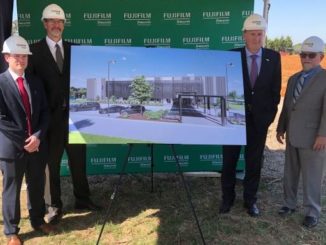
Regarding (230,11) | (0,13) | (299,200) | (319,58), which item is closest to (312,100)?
(319,58)

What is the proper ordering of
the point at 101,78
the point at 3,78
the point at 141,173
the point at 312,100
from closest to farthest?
the point at 3,78
the point at 101,78
the point at 312,100
the point at 141,173

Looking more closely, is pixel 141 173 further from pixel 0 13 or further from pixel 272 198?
pixel 0 13

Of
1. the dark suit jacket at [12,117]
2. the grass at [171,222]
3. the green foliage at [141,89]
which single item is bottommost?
the grass at [171,222]

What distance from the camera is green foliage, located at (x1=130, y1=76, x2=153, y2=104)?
3787 mm

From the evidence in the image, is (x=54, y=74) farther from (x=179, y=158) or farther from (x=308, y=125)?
(x=308, y=125)

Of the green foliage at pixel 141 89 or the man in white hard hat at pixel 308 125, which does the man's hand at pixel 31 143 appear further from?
the man in white hard hat at pixel 308 125

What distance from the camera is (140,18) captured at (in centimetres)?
538

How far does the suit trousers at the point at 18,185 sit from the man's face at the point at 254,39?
2311 mm

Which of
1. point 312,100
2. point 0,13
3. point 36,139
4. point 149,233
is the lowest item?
point 149,233

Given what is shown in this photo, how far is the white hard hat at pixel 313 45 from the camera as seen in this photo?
13.3 feet

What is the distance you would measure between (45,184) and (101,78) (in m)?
1.32

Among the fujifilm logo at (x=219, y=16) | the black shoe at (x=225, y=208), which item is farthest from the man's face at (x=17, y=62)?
the fujifilm logo at (x=219, y=16)

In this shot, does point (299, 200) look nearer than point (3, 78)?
No

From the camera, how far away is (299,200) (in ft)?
16.6
